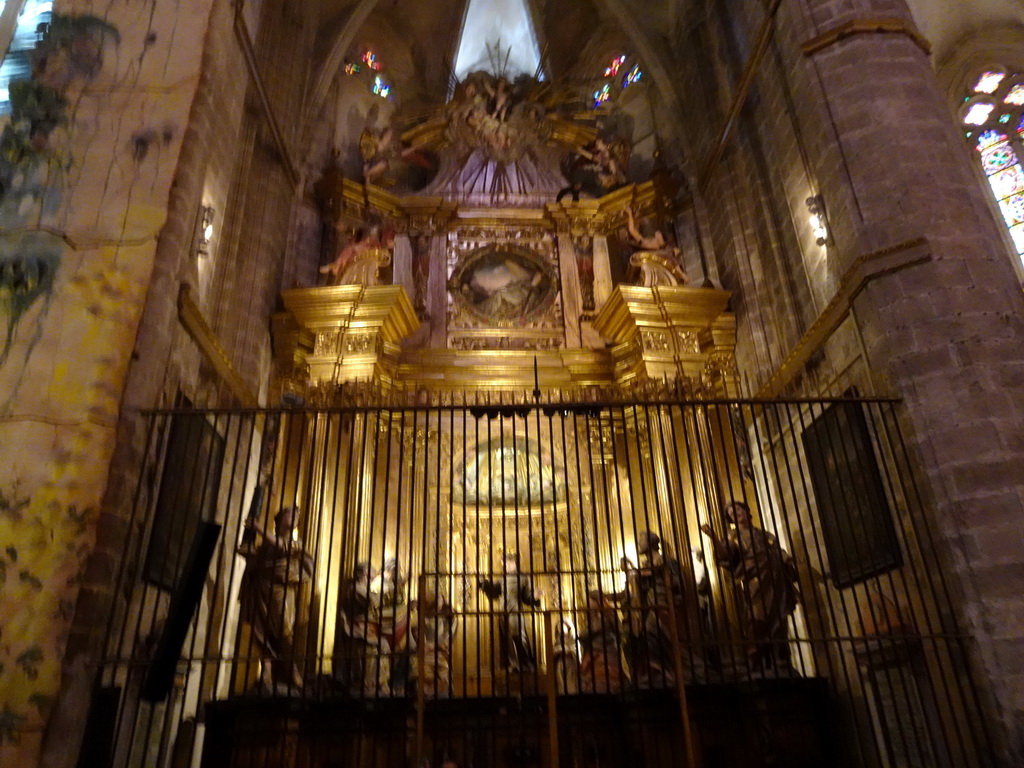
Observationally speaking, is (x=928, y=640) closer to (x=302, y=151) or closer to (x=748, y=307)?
(x=748, y=307)

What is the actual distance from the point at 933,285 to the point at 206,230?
23.2ft

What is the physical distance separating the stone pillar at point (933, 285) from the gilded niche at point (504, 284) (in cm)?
540

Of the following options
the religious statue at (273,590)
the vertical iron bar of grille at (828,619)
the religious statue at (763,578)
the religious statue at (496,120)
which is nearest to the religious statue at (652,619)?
the religious statue at (763,578)

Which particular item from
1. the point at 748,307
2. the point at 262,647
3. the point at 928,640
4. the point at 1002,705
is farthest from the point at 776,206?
the point at 262,647

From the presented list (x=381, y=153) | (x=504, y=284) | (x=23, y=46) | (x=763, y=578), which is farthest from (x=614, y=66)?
(x=763, y=578)

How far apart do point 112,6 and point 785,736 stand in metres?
9.16

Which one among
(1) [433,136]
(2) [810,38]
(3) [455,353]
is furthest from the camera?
(1) [433,136]

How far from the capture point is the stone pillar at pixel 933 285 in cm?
571

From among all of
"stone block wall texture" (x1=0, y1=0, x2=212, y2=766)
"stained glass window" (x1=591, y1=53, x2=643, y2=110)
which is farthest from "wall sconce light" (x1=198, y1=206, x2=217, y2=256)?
"stained glass window" (x1=591, y1=53, x2=643, y2=110)

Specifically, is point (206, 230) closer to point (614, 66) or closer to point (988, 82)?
point (614, 66)

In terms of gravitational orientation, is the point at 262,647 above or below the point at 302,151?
below

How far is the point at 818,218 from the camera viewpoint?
336 inches

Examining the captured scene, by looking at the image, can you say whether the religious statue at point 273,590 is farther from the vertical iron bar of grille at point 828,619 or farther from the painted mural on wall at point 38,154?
the vertical iron bar of grille at point 828,619

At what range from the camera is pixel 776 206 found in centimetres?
1009
